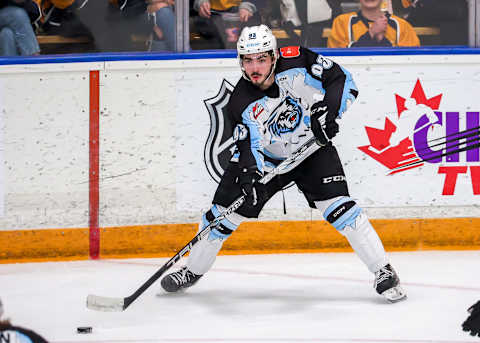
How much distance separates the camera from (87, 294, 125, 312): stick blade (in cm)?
261

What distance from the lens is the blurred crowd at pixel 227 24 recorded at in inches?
154

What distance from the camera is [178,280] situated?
9.75 feet

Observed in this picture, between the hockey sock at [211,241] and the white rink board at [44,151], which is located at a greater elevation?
the white rink board at [44,151]

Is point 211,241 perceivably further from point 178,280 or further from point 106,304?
point 106,304

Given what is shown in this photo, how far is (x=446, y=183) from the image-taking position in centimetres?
379

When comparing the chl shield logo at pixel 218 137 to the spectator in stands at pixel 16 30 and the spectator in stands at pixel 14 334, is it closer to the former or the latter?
the spectator in stands at pixel 16 30

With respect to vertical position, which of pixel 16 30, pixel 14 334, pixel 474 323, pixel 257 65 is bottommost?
pixel 474 323

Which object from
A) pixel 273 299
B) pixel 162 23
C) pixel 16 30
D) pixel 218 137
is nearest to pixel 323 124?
pixel 273 299

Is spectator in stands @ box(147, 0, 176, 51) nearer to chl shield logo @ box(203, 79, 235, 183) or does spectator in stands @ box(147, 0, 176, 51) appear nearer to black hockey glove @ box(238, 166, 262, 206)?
chl shield logo @ box(203, 79, 235, 183)

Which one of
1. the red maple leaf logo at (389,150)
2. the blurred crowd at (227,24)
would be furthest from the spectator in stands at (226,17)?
the red maple leaf logo at (389,150)

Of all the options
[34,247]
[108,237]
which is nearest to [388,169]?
[108,237]

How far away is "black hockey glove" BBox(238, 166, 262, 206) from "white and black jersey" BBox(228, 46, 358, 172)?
3cm

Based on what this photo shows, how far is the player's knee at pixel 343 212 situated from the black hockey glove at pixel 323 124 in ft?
0.80

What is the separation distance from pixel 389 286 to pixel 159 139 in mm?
1606
